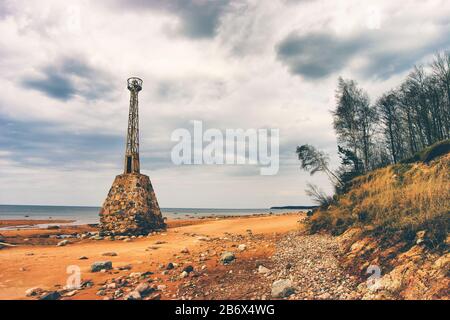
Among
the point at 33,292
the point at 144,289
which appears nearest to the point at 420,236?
the point at 144,289

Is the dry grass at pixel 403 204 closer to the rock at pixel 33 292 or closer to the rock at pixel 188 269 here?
the rock at pixel 188 269

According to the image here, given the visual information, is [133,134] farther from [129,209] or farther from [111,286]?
[111,286]

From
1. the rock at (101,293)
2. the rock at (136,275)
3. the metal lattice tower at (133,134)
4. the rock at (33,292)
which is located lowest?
the rock at (33,292)

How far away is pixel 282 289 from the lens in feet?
17.9

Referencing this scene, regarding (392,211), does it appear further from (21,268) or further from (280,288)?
(21,268)

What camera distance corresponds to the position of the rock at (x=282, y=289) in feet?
17.7

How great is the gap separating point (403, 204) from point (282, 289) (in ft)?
17.5

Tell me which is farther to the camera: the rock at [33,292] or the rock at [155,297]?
the rock at [33,292]

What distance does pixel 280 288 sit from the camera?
5.51 metres

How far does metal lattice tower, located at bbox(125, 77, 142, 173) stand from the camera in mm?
20125

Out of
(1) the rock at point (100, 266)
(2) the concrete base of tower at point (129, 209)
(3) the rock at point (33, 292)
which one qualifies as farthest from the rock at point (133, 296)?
(2) the concrete base of tower at point (129, 209)

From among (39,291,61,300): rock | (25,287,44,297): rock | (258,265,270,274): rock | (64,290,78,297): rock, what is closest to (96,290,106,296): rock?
(64,290,78,297): rock
